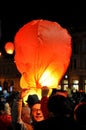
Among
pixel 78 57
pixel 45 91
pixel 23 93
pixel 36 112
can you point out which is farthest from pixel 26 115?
pixel 78 57

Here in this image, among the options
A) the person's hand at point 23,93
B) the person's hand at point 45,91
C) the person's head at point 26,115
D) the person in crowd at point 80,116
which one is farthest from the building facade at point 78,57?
the person in crowd at point 80,116

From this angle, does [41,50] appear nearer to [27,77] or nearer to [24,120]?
[27,77]

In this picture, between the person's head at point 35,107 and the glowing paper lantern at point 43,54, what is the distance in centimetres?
219

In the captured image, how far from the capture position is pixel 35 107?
6.10 metres

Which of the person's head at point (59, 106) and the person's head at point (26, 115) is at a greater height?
the person's head at point (59, 106)

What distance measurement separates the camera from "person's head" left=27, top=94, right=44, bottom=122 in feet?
19.8

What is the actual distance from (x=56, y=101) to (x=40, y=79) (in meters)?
4.34

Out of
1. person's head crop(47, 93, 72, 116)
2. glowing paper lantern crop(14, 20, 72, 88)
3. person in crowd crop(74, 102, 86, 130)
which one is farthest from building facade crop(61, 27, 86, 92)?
person in crowd crop(74, 102, 86, 130)

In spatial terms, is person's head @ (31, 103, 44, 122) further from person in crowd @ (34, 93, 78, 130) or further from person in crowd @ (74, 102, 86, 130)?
person in crowd @ (74, 102, 86, 130)

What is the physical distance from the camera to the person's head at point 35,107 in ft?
19.8

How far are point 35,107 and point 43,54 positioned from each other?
240cm

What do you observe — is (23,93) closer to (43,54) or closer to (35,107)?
(43,54)

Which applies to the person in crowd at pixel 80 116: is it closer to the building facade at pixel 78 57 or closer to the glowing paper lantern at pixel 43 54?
the glowing paper lantern at pixel 43 54

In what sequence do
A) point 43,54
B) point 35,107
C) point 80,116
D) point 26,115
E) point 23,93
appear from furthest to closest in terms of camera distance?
point 43,54
point 23,93
point 26,115
point 35,107
point 80,116
